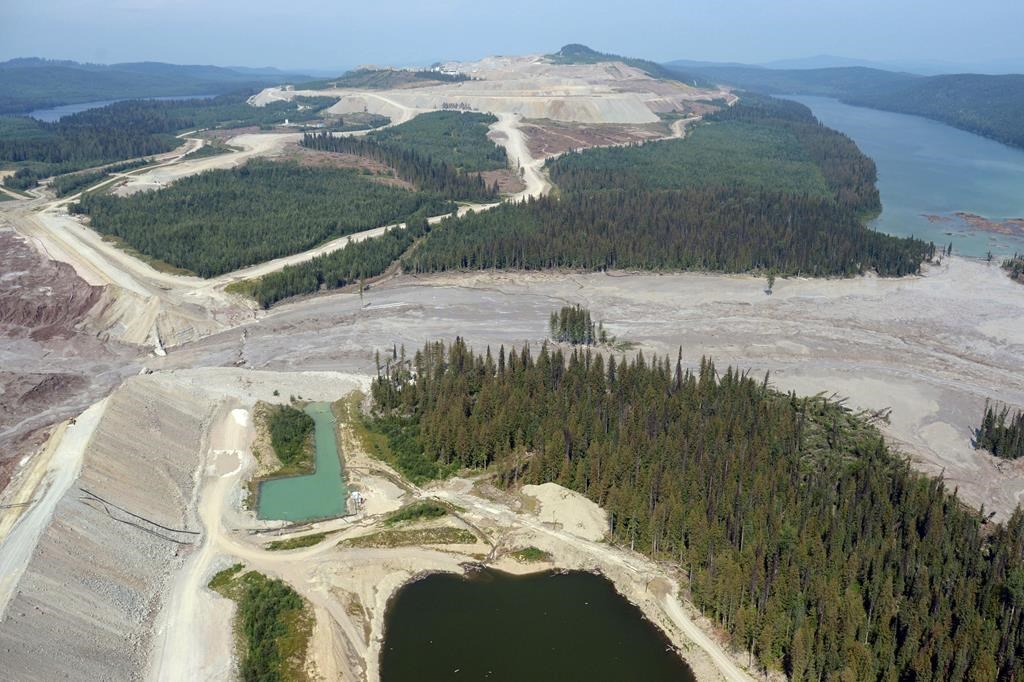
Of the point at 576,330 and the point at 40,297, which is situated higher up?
the point at 40,297

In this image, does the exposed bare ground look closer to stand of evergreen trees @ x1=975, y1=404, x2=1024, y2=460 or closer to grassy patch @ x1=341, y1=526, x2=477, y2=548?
stand of evergreen trees @ x1=975, y1=404, x2=1024, y2=460

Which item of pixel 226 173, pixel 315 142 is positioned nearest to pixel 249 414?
pixel 226 173

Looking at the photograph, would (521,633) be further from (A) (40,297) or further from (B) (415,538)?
(A) (40,297)

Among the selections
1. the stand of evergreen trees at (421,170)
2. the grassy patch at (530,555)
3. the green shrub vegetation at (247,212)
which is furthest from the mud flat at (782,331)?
the stand of evergreen trees at (421,170)

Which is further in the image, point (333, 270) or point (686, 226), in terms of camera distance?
point (686, 226)

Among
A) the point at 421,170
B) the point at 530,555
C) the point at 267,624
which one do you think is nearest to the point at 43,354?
the point at 267,624

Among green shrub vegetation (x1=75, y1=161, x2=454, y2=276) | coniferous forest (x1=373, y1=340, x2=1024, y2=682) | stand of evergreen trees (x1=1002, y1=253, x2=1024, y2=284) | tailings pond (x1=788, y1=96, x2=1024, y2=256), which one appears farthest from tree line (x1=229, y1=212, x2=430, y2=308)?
tailings pond (x1=788, y1=96, x2=1024, y2=256)
